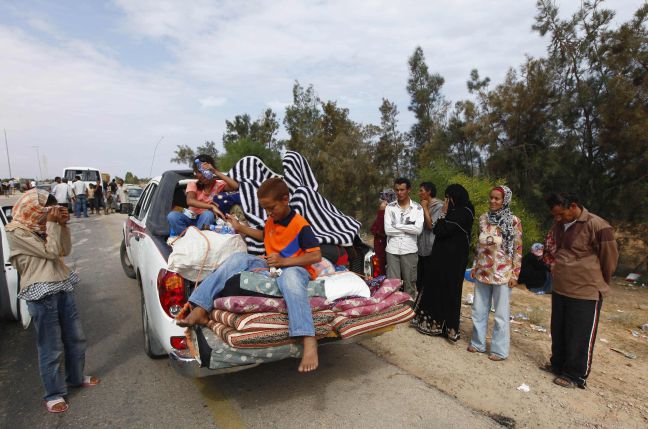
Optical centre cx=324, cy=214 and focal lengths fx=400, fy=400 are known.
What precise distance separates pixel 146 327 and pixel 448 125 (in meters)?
16.6

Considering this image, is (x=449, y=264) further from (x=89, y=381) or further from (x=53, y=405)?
(x=53, y=405)

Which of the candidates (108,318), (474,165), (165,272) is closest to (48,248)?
(165,272)

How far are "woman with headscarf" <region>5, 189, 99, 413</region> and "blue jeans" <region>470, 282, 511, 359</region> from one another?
12.8 feet

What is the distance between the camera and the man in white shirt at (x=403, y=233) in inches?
194

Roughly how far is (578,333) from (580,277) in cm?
51

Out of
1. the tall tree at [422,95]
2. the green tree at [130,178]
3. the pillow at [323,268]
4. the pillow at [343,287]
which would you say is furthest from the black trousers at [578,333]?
the green tree at [130,178]

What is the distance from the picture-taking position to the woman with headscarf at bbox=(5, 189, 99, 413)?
10.00 ft

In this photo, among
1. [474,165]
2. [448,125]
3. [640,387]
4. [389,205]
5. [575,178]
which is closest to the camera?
[640,387]

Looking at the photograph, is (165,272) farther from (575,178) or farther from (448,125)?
(448,125)

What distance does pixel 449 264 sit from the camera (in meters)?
4.55

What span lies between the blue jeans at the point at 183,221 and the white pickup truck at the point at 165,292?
0.51ft

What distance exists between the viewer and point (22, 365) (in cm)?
394

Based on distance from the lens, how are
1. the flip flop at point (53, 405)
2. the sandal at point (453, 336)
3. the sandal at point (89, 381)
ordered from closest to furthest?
the flip flop at point (53, 405), the sandal at point (89, 381), the sandal at point (453, 336)

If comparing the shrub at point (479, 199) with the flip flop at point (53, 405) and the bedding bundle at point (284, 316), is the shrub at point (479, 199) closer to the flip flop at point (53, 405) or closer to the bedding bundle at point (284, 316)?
the bedding bundle at point (284, 316)
